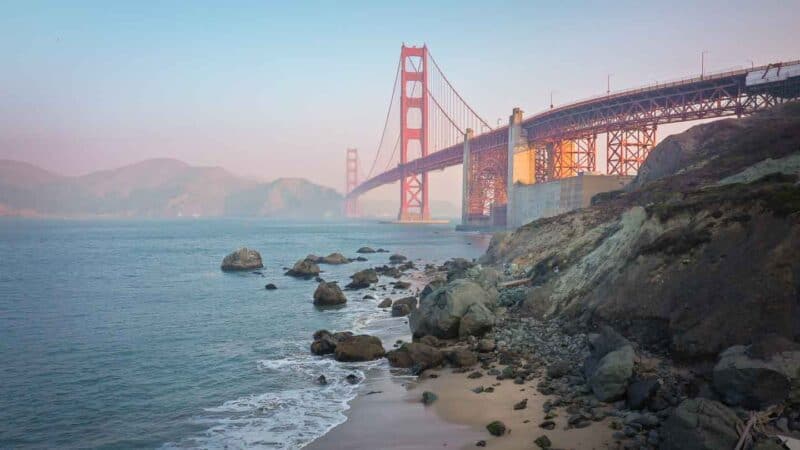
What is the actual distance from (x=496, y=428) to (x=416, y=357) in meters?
4.37

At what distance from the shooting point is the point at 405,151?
10319cm

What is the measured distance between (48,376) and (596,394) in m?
11.8

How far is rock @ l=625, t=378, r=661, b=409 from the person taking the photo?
8406mm

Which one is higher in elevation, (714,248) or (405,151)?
(405,151)

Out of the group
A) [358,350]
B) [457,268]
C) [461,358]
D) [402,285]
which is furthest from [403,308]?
[457,268]

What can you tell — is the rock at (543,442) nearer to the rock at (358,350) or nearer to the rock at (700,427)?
the rock at (700,427)

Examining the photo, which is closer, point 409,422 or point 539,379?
point 409,422

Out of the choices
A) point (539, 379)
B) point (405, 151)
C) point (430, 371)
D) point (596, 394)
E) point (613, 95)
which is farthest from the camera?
point (405, 151)

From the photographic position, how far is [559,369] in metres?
10.5

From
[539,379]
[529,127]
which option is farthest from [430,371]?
[529,127]

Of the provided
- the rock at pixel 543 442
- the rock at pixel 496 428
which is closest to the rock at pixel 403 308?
the rock at pixel 496 428

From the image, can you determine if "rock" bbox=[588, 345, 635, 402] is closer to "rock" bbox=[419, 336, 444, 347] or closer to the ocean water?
the ocean water

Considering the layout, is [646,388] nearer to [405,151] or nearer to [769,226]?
[769,226]

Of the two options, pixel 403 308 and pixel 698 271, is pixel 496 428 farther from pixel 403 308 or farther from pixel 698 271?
pixel 403 308
